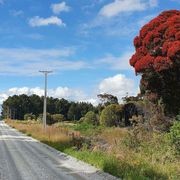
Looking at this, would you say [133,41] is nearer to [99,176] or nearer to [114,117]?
[99,176]

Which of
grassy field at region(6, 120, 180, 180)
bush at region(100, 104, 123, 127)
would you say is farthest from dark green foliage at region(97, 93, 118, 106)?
grassy field at region(6, 120, 180, 180)

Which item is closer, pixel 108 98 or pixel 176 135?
pixel 176 135

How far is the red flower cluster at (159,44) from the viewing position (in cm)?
2353

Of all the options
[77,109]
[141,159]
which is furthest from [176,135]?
[77,109]

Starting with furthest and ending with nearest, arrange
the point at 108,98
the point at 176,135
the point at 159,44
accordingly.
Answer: the point at 108,98 → the point at 159,44 → the point at 176,135

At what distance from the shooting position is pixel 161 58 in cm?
2400

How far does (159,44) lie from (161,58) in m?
0.96

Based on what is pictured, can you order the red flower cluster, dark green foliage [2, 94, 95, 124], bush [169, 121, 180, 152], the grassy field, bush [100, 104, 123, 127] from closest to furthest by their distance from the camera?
the grassy field < bush [169, 121, 180, 152] < the red flower cluster < bush [100, 104, 123, 127] < dark green foliage [2, 94, 95, 124]

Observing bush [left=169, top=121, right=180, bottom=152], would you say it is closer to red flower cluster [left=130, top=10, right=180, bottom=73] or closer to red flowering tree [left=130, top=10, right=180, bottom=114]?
red flower cluster [left=130, top=10, right=180, bottom=73]

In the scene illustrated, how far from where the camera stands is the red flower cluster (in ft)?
77.2

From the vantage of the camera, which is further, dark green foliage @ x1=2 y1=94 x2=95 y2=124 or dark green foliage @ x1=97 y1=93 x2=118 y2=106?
dark green foliage @ x1=2 y1=94 x2=95 y2=124

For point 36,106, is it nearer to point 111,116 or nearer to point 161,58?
point 111,116

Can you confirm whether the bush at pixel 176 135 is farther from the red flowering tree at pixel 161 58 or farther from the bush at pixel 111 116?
the bush at pixel 111 116

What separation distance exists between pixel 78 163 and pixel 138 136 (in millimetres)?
3555
